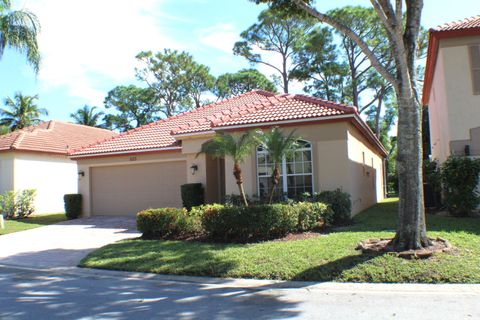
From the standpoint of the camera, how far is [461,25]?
13523mm

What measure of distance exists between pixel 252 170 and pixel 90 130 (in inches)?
787

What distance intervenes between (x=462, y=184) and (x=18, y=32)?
15.3 metres

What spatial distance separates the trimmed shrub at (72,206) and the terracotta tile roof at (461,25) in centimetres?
1553

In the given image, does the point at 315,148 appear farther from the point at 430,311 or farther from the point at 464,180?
the point at 430,311

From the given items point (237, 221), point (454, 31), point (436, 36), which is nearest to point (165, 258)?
point (237, 221)

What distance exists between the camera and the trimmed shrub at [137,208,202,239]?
11.0 metres

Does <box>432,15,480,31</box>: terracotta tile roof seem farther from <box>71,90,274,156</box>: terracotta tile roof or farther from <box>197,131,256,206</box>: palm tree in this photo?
<box>71,90,274,156</box>: terracotta tile roof

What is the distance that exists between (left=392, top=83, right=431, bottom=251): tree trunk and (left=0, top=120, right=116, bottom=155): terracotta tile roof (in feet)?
55.8

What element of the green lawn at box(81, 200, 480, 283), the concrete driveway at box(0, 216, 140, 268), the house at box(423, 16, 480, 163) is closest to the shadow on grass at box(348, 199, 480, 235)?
the green lawn at box(81, 200, 480, 283)

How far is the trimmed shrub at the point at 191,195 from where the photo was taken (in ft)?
49.3

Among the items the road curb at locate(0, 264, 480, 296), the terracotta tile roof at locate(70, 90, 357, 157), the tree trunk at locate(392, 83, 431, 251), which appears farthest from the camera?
the terracotta tile roof at locate(70, 90, 357, 157)

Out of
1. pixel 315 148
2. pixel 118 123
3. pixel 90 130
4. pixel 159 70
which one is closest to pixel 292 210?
pixel 315 148

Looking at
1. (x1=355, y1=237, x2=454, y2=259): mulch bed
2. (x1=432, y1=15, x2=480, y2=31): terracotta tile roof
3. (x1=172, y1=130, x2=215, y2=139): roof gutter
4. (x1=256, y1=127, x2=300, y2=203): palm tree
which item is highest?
(x1=432, y1=15, x2=480, y2=31): terracotta tile roof

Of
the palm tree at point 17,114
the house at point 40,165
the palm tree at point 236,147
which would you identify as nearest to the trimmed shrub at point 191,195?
the palm tree at point 236,147
